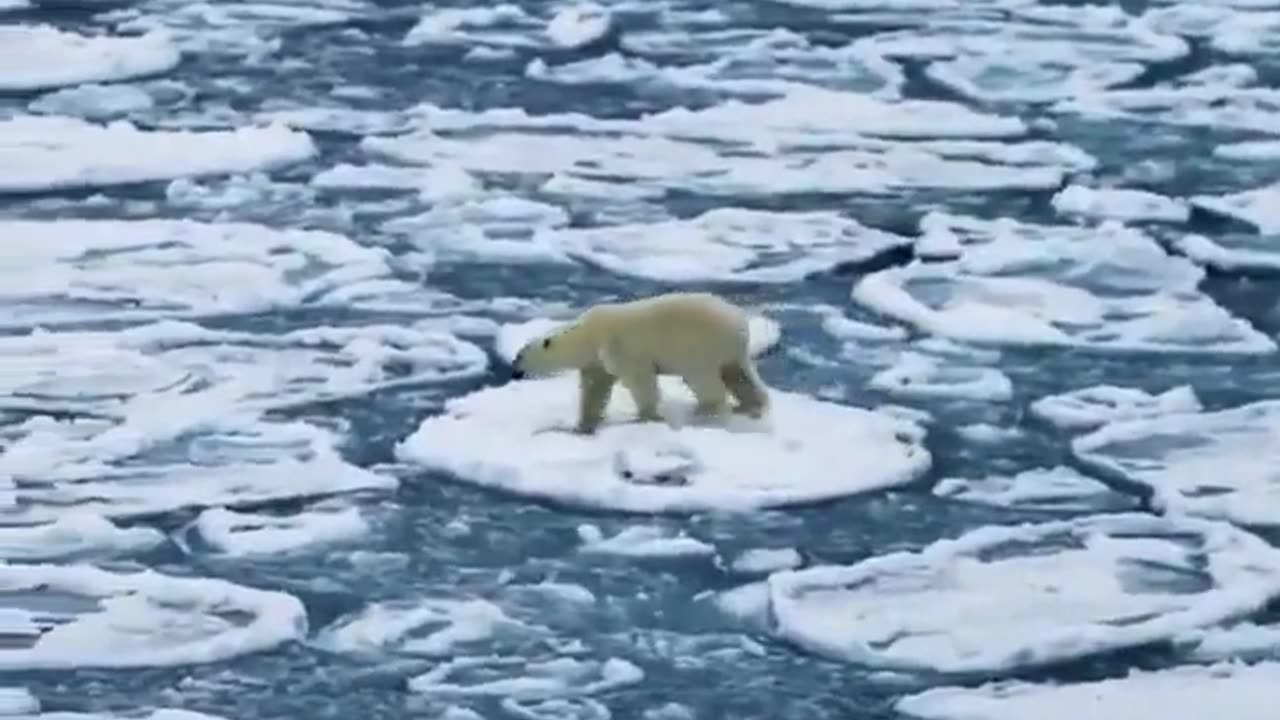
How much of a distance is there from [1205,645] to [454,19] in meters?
1.38

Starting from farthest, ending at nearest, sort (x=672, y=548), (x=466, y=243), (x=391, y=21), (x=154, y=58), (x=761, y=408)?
1. (x=391, y=21)
2. (x=154, y=58)
3. (x=466, y=243)
4. (x=761, y=408)
5. (x=672, y=548)

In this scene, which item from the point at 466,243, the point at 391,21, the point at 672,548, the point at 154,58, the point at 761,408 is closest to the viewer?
the point at 672,548

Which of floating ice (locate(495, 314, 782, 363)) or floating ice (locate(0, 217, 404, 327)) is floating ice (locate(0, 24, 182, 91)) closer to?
floating ice (locate(0, 217, 404, 327))

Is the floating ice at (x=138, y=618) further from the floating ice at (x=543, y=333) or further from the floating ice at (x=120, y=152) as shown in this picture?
the floating ice at (x=120, y=152)

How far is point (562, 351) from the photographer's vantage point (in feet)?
3.95

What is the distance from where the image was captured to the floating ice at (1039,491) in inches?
46.1

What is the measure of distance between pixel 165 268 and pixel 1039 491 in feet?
1.95

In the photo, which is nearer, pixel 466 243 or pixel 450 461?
pixel 450 461

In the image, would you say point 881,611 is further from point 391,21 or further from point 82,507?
point 391,21

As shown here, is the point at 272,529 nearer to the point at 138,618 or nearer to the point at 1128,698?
the point at 138,618

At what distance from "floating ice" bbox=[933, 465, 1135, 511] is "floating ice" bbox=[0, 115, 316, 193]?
28.7 inches

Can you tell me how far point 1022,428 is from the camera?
127 centimetres

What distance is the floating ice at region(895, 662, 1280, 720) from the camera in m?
0.96

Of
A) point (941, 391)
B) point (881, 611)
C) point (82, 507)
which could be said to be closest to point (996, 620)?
point (881, 611)
